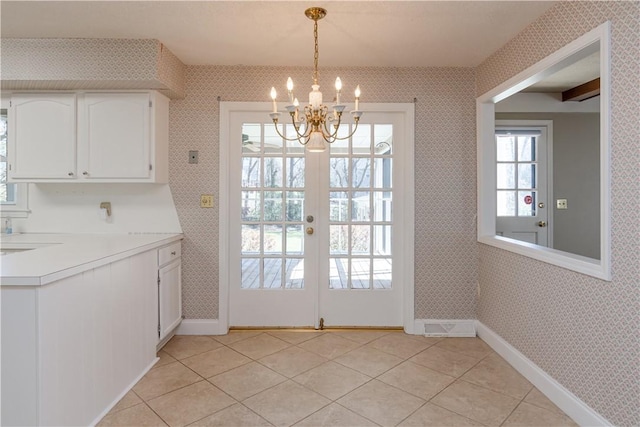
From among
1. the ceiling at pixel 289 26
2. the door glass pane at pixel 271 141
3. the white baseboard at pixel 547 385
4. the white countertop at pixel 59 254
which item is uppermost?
the ceiling at pixel 289 26

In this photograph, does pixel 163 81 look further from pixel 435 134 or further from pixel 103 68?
pixel 435 134

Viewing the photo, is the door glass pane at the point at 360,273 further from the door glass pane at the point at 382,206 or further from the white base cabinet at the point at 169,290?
the white base cabinet at the point at 169,290

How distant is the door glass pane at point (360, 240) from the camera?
3.25 m

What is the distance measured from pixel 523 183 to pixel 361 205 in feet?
6.76

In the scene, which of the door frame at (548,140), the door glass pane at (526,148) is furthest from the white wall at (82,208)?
the door glass pane at (526,148)

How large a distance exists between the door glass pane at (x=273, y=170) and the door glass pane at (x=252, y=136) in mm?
141

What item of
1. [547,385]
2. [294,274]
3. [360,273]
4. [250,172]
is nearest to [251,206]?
[250,172]

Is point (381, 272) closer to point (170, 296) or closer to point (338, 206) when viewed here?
point (338, 206)

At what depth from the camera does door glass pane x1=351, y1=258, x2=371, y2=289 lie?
3248 millimetres

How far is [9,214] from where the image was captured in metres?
3.08

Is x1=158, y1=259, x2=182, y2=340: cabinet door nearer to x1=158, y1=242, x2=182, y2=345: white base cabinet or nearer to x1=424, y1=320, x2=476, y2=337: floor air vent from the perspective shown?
x1=158, y1=242, x2=182, y2=345: white base cabinet

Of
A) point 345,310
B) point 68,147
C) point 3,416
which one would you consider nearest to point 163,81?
point 68,147

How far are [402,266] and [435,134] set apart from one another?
1.21m

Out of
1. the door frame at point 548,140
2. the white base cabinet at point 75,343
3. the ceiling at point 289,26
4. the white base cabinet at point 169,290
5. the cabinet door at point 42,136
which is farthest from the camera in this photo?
the door frame at point 548,140
